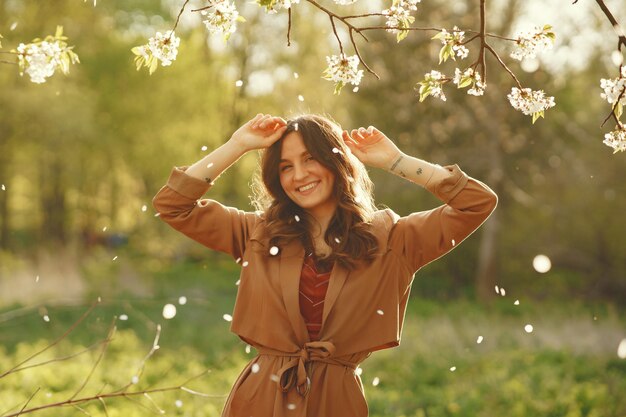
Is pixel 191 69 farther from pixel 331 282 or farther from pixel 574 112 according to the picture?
pixel 331 282

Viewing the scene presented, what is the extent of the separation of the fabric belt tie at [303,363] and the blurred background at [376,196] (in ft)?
2.34

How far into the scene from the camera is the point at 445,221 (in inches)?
109

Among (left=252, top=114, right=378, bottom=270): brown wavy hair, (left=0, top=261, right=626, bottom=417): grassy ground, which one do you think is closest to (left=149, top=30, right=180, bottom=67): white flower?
(left=252, top=114, right=378, bottom=270): brown wavy hair

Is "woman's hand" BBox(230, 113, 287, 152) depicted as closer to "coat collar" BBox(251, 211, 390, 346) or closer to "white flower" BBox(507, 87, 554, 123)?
"coat collar" BBox(251, 211, 390, 346)

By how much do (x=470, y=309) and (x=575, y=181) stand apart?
2.76 metres

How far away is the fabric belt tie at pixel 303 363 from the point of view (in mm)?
2674

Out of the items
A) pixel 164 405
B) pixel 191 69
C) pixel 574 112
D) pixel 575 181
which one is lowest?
pixel 164 405

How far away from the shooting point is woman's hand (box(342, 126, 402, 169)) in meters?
2.86

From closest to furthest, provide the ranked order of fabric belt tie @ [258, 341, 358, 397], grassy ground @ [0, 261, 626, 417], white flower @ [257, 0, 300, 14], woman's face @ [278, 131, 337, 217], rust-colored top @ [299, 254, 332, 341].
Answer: white flower @ [257, 0, 300, 14]
fabric belt tie @ [258, 341, 358, 397]
rust-colored top @ [299, 254, 332, 341]
woman's face @ [278, 131, 337, 217]
grassy ground @ [0, 261, 626, 417]

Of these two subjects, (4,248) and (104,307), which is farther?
(4,248)

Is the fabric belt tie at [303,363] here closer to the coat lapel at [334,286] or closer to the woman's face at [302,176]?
the coat lapel at [334,286]

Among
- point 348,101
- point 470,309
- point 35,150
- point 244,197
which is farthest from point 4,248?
point 470,309

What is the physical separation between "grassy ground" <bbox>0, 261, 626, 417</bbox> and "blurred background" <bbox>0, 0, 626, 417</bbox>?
38 millimetres

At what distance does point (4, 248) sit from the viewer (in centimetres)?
2283
